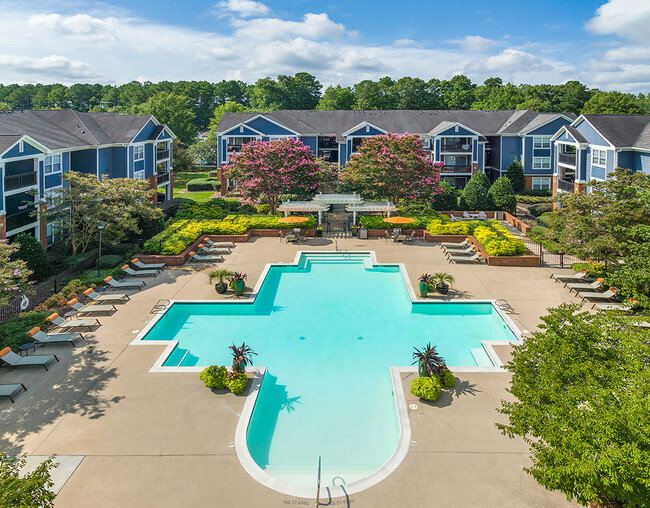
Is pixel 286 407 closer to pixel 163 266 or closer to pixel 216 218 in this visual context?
pixel 163 266

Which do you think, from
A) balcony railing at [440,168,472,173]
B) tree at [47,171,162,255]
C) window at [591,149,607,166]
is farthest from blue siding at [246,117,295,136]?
window at [591,149,607,166]

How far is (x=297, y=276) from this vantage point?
2967 cm

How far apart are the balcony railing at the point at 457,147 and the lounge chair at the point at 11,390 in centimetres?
4976

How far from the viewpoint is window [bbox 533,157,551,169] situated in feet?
190

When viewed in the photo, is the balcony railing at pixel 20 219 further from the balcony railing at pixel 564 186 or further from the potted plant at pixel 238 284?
the balcony railing at pixel 564 186

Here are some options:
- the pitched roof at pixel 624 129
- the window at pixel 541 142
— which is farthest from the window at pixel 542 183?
the pitched roof at pixel 624 129

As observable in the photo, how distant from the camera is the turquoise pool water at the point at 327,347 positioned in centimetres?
1401

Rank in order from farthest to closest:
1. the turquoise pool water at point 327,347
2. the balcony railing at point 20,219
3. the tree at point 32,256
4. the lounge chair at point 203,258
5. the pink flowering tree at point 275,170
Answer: the pink flowering tree at point 275,170 < the lounge chair at point 203,258 < the balcony railing at point 20,219 < the tree at point 32,256 < the turquoise pool water at point 327,347

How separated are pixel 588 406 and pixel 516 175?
5070cm

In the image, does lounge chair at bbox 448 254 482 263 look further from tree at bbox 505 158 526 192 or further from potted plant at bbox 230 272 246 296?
tree at bbox 505 158 526 192

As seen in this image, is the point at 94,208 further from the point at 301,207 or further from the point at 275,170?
the point at 275,170

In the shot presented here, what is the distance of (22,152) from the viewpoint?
30.1 meters

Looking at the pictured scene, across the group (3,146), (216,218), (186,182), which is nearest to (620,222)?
(216,218)

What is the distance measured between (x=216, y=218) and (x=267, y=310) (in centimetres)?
1985
